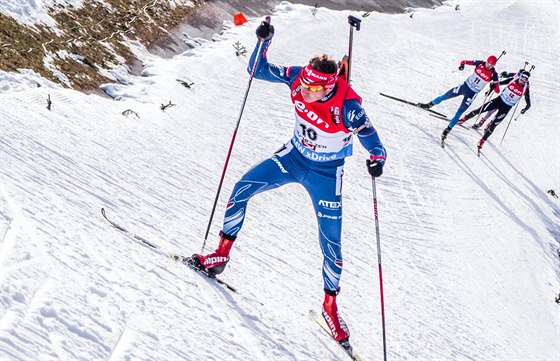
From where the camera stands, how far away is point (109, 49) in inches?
483

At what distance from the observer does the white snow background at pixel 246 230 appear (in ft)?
13.6

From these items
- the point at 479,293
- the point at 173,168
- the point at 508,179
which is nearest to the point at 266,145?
the point at 173,168

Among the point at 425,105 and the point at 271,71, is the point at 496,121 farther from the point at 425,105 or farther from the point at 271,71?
the point at 271,71

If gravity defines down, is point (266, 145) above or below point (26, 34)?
below

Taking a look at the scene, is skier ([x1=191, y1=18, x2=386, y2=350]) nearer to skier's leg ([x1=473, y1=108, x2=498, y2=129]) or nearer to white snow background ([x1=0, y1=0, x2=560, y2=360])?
white snow background ([x1=0, y1=0, x2=560, y2=360])

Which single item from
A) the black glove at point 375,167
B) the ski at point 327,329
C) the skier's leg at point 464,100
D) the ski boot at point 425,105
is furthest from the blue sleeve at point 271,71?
the ski boot at point 425,105

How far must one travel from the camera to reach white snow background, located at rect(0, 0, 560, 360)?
4.13 meters

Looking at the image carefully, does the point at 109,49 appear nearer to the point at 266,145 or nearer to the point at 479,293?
the point at 266,145

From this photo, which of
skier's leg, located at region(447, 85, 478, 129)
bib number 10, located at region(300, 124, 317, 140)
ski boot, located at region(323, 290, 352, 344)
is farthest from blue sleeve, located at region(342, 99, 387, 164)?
skier's leg, located at region(447, 85, 478, 129)

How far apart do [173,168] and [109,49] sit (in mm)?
5089

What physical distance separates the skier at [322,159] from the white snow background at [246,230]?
0.50 metres

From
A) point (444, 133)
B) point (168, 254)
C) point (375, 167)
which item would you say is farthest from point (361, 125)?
point (444, 133)

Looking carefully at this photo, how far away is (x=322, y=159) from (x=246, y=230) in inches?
A: 86.0

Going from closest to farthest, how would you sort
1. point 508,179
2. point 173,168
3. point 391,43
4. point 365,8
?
point 173,168 < point 508,179 < point 391,43 < point 365,8
